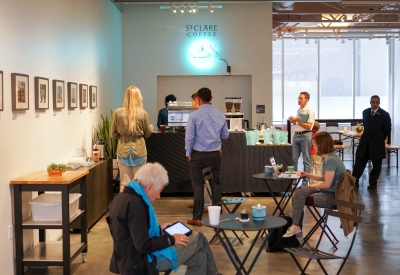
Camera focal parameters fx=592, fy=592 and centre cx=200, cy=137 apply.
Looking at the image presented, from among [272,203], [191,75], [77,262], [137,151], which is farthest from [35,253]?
[191,75]

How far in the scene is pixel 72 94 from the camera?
286 inches

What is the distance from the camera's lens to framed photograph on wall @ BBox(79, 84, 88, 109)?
306 inches

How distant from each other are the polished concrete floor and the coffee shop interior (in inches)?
0.5

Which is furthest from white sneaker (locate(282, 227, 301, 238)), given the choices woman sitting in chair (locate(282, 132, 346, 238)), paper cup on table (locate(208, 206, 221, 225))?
paper cup on table (locate(208, 206, 221, 225))

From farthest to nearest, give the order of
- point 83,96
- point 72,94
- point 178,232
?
→ point 83,96 → point 72,94 → point 178,232

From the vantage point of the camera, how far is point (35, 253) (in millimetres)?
5363

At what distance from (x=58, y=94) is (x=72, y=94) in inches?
26.4

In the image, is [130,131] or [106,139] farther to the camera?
[106,139]

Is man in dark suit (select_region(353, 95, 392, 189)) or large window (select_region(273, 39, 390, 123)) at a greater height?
large window (select_region(273, 39, 390, 123))

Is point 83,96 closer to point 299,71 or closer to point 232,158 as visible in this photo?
point 232,158

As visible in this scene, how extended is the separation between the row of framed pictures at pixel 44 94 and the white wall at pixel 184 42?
140 inches

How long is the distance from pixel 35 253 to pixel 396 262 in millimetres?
3424

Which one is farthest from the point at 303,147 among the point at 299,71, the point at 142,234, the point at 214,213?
the point at 299,71

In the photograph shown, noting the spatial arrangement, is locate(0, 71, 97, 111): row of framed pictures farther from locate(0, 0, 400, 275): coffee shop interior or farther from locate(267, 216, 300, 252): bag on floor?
locate(267, 216, 300, 252): bag on floor
